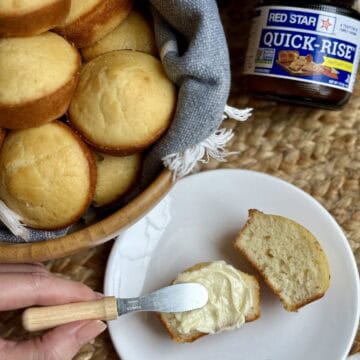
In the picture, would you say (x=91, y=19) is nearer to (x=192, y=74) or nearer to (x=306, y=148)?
(x=192, y=74)

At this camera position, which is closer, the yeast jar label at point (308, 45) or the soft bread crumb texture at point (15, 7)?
the soft bread crumb texture at point (15, 7)

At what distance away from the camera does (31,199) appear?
74 centimetres

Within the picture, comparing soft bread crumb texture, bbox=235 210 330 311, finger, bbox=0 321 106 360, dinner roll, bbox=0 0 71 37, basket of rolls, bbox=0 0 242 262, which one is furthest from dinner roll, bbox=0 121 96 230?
soft bread crumb texture, bbox=235 210 330 311

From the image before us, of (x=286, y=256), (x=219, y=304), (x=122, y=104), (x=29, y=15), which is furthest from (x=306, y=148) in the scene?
(x=29, y=15)

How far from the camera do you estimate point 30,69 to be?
0.71 metres

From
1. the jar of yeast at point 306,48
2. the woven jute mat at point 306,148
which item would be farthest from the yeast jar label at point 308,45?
the woven jute mat at point 306,148

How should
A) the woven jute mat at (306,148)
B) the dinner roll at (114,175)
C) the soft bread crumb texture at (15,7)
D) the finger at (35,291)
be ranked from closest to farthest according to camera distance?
the soft bread crumb texture at (15,7) < the dinner roll at (114,175) < the finger at (35,291) < the woven jute mat at (306,148)

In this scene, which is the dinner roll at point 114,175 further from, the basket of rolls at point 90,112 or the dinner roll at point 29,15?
the dinner roll at point 29,15

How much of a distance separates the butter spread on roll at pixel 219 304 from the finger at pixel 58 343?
5.6 inches

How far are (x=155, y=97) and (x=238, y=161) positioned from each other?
0.36 metres

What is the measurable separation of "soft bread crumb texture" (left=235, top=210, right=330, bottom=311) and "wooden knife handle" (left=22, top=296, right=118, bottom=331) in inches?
9.5

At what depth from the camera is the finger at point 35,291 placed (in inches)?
35.6

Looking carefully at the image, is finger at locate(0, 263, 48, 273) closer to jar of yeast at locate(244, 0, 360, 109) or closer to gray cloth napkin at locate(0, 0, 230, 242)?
gray cloth napkin at locate(0, 0, 230, 242)

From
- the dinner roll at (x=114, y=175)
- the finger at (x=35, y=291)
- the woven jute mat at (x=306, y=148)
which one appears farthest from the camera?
the woven jute mat at (x=306, y=148)
